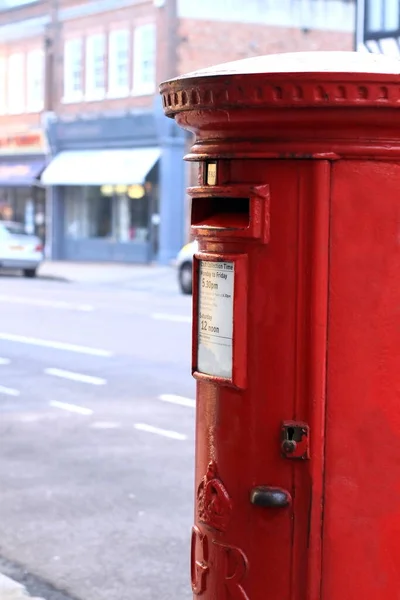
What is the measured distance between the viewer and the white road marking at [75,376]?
10602 mm

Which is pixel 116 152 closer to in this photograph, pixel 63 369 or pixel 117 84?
pixel 117 84

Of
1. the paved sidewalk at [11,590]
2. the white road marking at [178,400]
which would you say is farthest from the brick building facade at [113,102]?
the paved sidewalk at [11,590]

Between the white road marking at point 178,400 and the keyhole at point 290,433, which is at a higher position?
the keyhole at point 290,433

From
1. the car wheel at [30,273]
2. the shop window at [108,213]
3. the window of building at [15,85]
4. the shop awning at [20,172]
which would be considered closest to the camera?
the car wheel at [30,273]

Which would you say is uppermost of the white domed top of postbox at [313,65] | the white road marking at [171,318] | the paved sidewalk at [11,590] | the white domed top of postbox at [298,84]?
the white domed top of postbox at [313,65]

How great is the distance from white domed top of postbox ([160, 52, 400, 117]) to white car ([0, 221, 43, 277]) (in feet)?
78.4

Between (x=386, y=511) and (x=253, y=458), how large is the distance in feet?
1.27

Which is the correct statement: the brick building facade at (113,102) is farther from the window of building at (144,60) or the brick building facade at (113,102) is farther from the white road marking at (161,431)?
the white road marking at (161,431)

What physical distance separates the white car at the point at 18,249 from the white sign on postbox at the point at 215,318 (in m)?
23.7

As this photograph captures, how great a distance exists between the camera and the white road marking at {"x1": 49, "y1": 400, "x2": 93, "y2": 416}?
29.7 feet

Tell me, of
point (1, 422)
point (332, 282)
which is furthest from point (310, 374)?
point (1, 422)

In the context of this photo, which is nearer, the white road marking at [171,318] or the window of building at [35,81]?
the white road marking at [171,318]

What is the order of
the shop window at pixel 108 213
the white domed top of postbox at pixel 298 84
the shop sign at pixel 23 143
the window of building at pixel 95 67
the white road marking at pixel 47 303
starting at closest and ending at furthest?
the white domed top of postbox at pixel 298 84 < the white road marking at pixel 47 303 < the shop window at pixel 108 213 < the window of building at pixel 95 67 < the shop sign at pixel 23 143

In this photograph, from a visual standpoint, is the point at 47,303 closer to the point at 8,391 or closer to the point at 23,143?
the point at 8,391
